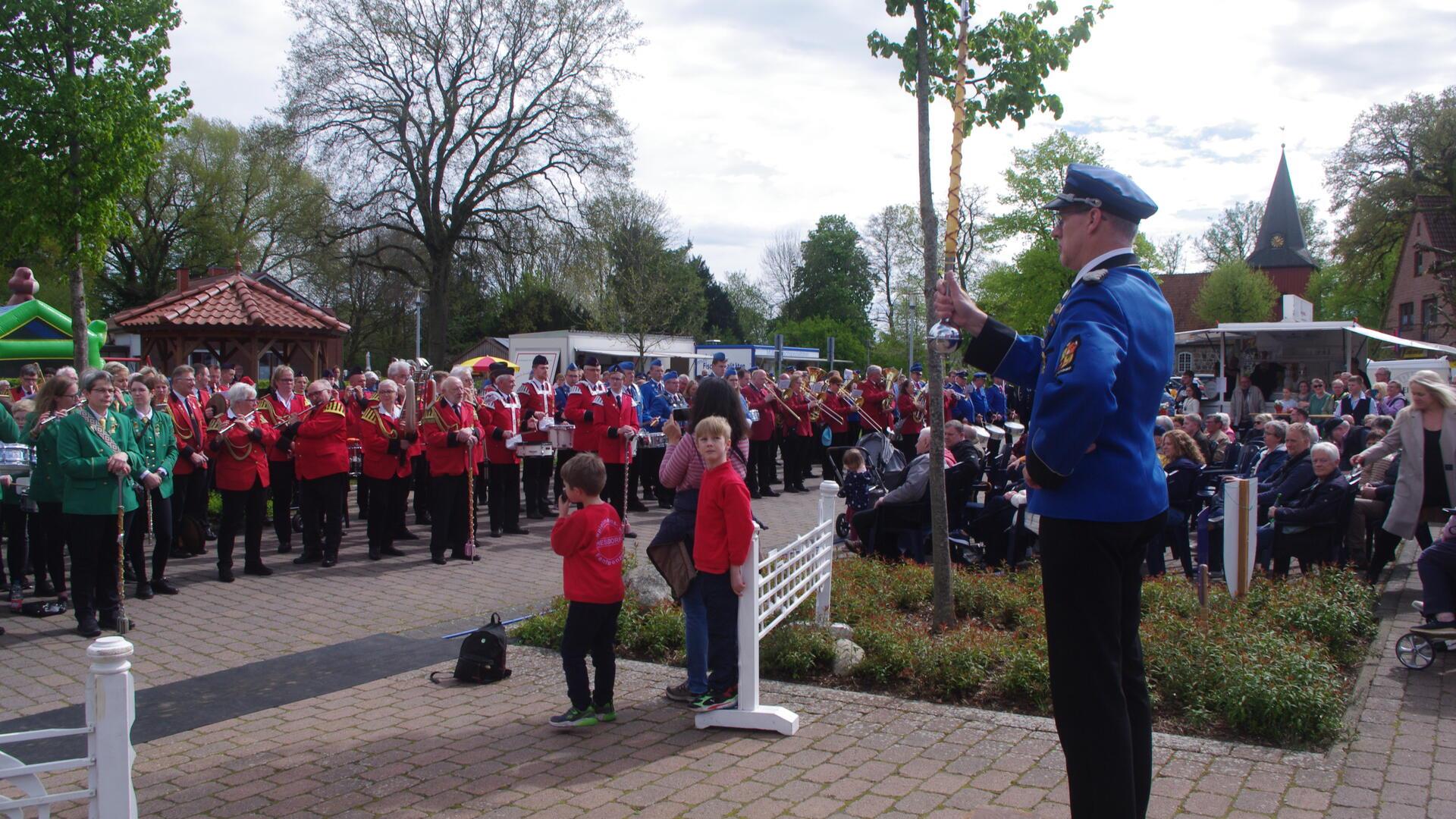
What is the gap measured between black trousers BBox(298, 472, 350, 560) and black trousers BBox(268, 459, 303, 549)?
608 mm

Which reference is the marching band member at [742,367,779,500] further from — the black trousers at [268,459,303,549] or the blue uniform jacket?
the blue uniform jacket

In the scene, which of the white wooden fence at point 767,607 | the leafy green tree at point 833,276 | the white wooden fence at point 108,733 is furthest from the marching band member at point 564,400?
the leafy green tree at point 833,276

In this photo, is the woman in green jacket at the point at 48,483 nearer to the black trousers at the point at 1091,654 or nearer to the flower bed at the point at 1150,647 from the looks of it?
the flower bed at the point at 1150,647

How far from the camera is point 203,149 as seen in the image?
49.8 meters

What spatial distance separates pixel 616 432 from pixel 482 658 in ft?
21.0

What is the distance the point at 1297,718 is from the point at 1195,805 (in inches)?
42.4

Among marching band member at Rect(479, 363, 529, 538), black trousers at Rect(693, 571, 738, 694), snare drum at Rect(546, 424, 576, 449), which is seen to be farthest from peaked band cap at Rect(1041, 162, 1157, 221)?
snare drum at Rect(546, 424, 576, 449)

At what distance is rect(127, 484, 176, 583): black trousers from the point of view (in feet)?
28.0

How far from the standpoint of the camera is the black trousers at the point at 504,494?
12227mm

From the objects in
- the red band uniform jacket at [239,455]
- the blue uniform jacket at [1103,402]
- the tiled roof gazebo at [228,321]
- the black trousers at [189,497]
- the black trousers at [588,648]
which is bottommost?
the black trousers at [588,648]

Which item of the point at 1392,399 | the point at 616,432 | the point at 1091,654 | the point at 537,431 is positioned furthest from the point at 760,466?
the point at 1091,654

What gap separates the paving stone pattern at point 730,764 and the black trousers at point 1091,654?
135 cm

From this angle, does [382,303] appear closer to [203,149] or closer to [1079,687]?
[203,149]

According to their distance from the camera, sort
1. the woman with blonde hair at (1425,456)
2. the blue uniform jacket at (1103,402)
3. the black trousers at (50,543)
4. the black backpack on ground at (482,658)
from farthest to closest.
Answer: the black trousers at (50,543) < the woman with blonde hair at (1425,456) < the black backpack on ground at (482,658) < the blue uniform jacket at (1103,402)
